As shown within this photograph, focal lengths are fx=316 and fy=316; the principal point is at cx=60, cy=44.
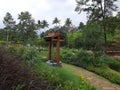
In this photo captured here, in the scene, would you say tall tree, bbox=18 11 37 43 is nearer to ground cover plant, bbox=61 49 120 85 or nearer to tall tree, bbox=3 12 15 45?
tall tree, bbox=3 12 15 45

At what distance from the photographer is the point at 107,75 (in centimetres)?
1542

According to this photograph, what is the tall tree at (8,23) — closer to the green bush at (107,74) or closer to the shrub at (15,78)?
the green bush at (107,74)

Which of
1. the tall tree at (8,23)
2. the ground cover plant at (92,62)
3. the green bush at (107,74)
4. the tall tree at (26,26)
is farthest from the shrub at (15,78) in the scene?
the tall tree at (8,23)

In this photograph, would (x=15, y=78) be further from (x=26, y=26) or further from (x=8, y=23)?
(x=8, y=23)

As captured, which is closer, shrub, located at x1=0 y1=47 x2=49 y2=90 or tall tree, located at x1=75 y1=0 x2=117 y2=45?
shrub, located at x1=0 y1=47 x2=49 y2=90

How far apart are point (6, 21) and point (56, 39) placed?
3643cm

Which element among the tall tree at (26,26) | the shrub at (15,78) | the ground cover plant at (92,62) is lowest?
the ground cover plant at (92,62)

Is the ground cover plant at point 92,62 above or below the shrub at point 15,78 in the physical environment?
below

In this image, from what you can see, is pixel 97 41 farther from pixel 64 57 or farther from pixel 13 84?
pixel 13 84

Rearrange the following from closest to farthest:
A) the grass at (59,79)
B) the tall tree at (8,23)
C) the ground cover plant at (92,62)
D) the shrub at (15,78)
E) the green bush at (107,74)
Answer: the shrub at (15,78) → the grass at (59,79) → the green bush at (107,74) → the ground cover plant at (92,62) → the tall tree at (8,23)

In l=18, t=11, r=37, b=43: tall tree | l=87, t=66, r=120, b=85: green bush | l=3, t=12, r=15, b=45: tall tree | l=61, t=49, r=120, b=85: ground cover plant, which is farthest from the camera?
l=3, t=12, r=15, b=45: tall tree

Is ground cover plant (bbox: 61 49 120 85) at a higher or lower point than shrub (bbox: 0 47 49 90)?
lower

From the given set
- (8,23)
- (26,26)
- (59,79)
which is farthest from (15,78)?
(8,23)

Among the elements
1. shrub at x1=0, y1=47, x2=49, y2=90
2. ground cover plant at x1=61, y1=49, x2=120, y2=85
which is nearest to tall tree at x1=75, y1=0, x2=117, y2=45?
ground cover plant at x1=61, y1=49, x2=120, y2=85
